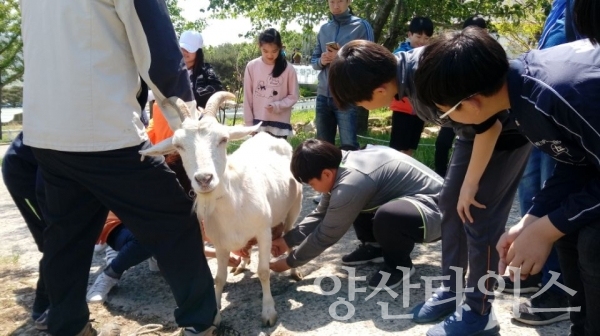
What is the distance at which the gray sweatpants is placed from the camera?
2605mm

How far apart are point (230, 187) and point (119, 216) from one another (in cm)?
73

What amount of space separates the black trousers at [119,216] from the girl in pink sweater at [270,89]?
112 inches

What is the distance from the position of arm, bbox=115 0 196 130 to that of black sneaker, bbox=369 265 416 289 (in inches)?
69.3

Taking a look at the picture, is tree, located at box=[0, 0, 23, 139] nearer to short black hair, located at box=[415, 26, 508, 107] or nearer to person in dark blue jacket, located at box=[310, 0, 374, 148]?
person in dark blue jacket, located at box=[310, 0, 374, 148]

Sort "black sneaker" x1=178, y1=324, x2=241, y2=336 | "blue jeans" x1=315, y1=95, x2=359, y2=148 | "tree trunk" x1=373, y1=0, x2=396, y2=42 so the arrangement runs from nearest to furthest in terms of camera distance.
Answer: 1. "black sneaker" x1=178, y1=324, x2=241, y2=336
2. "blue jeans" x1=315, y1=95, x2=359, y2=148
3. "tree trunk" x1=373, y1=0, x2=396, y2=42

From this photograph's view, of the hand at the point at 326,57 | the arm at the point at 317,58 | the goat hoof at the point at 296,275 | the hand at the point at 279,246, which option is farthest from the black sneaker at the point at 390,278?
the arm at the point at 317,58

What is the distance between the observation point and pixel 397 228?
333 centimetres

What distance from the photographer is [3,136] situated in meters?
22.7

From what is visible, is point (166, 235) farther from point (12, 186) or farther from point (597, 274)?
point (597, 274)

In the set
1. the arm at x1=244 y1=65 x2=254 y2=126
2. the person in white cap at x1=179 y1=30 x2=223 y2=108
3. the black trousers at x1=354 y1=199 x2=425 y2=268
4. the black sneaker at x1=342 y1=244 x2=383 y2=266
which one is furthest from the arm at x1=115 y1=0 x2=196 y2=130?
the arm at x1=244 y1=65 x2=254 y2=126

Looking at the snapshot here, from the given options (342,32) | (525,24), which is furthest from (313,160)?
(525,24)

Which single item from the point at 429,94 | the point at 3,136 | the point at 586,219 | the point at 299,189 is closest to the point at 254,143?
the point at 299,189

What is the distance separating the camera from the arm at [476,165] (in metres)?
2.38

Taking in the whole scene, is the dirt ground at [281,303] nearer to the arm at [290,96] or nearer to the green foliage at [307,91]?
the arm at [290,96]
